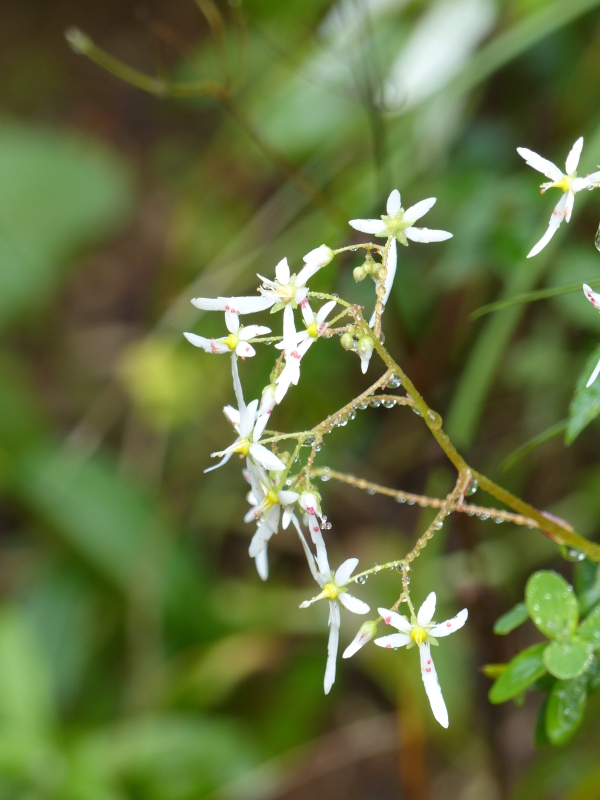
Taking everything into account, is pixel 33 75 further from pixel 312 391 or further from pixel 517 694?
pixel 517 694

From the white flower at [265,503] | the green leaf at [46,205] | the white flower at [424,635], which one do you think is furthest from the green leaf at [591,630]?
the green leaf at [46,205]

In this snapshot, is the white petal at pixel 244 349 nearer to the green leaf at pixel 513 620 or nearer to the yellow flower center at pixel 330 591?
the yellow flower center at pixel 330 591

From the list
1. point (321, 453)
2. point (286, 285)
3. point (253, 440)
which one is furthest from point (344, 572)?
point (321, 453)

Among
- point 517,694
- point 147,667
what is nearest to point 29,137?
point 147,667

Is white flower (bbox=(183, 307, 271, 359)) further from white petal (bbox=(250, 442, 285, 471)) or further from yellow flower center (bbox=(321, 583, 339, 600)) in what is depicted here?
yellow flower center (bbox=(321, 583, 339, 600))

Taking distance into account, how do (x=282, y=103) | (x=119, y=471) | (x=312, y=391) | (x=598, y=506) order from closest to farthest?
(x=598, y=506) < (x=312, y=391) < (x=282, y=103) < (x=119, y=471)

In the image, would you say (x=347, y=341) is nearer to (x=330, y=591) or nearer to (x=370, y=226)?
(x=370, y=226)

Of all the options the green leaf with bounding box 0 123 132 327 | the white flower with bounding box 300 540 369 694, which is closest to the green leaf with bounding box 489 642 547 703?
the white flower with bounding box 300 540 369 694
